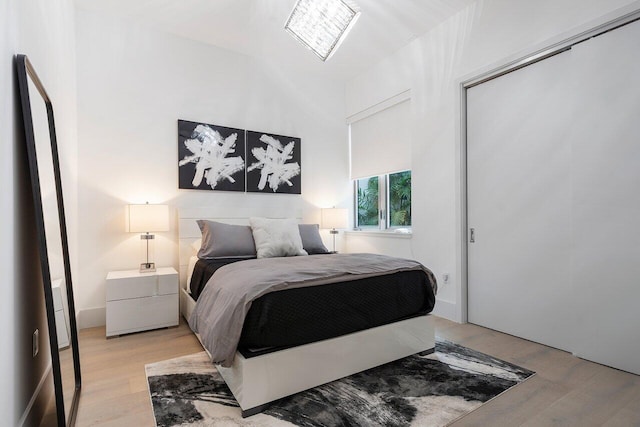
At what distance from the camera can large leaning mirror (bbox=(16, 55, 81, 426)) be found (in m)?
1.45

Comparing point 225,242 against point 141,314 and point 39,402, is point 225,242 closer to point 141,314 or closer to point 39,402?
point 141,314

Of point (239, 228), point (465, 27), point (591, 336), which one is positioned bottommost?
point (591, 336)

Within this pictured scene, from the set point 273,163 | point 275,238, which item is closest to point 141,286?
point 275,238

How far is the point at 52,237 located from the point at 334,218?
300 cm

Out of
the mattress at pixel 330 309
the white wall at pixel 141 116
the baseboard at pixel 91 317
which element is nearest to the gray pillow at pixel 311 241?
the white wall at pixel 141 116

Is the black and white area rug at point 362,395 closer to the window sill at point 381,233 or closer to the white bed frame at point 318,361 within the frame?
the white bed frame at point 318,361

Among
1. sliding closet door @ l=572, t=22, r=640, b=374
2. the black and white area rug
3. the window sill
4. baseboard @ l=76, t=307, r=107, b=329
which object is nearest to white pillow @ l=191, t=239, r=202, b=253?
baseboard @ l=76, t=307, r=107, b=329

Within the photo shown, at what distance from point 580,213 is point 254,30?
3435mm

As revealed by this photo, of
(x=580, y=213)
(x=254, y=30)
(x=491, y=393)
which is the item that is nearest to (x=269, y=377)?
(x=491, y=393)

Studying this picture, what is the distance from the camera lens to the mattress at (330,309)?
1.74 m

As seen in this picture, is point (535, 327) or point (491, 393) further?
point (535, 327)

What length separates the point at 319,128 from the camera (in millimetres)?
4555

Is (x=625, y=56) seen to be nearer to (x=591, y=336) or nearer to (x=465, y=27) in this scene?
(x=465, y=27)

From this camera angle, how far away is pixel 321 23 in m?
3.22
